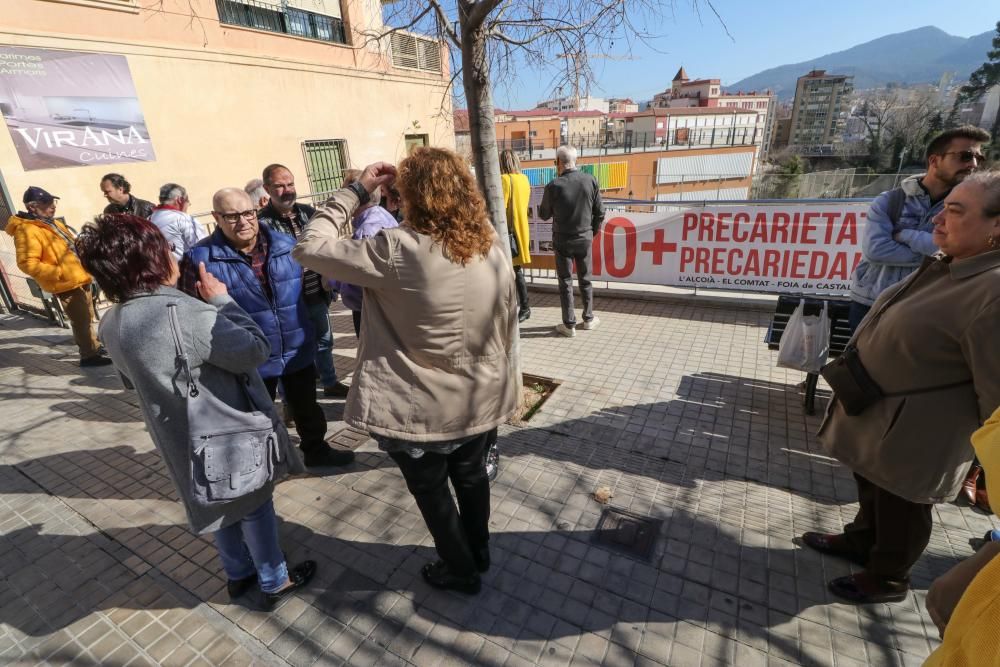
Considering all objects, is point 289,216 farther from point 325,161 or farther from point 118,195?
point 325,161

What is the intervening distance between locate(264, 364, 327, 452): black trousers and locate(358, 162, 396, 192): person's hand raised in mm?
1587

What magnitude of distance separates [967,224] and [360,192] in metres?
2.39

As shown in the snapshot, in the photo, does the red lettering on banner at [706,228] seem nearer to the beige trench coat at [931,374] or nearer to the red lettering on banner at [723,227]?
the red lettering on banner at [723,227]

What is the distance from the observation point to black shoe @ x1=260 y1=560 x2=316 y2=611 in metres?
2.38

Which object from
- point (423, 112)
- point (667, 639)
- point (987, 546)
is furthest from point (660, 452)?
point (423, 112)

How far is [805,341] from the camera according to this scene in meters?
3.72

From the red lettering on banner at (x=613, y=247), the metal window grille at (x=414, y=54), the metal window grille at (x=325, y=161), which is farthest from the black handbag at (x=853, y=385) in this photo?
the metal window grille at (x=414, y=54)

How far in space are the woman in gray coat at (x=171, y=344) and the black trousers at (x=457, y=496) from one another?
70 centimetres

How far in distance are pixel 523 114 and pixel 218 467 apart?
177 ft

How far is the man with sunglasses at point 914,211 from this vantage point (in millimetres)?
2814

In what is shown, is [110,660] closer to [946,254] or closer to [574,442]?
[574,442]

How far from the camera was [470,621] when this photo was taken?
2.28 m

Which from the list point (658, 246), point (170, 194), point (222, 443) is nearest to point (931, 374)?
point (222, 443)

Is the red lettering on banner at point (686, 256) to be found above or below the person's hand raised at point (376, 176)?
below
